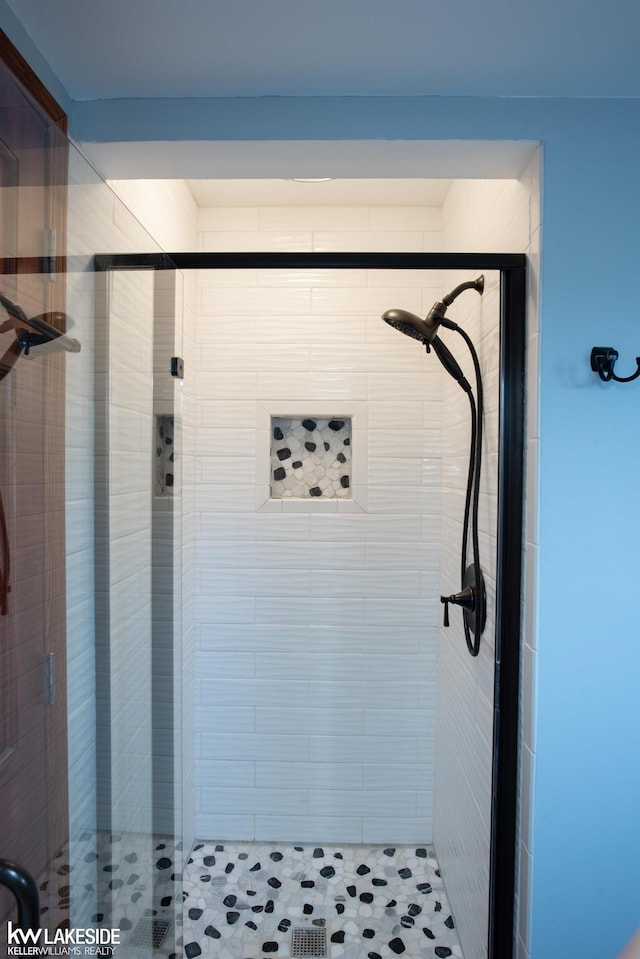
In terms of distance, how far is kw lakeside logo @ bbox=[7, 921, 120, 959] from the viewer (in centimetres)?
80

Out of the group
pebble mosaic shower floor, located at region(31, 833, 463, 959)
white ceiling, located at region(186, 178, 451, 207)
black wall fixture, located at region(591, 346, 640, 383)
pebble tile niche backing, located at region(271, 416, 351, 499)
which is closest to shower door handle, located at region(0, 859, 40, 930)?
pebble mosaic shower floor, located at region(31, 833, 463, 959)

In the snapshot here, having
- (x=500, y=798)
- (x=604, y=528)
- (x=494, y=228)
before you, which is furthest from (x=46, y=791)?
(x=494, y=228)

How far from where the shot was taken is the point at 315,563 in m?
2.14

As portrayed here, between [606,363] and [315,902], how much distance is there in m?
1.94

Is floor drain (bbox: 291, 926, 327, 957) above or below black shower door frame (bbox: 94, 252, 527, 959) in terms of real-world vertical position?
below

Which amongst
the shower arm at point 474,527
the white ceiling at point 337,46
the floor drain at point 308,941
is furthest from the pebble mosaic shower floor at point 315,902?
the white ceiling at point 337,46

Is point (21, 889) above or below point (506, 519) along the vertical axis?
below

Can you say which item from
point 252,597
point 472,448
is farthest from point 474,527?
point 252,597

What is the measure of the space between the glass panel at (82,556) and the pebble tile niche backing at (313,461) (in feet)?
2.17

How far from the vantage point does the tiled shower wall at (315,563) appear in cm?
213

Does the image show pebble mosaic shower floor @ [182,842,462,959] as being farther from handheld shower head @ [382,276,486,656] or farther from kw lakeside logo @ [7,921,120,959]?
handheld shower head @ [382,276,486,656]

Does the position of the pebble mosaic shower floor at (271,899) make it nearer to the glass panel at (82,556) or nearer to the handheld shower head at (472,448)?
the glass panel at (82,556)

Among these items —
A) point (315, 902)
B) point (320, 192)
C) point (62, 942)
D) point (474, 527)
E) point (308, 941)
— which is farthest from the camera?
point (320, 192)

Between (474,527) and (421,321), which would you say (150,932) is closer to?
(474,527)
